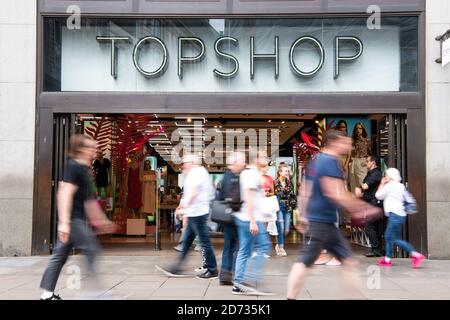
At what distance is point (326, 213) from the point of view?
19.2 feet

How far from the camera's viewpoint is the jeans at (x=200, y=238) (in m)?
8.26

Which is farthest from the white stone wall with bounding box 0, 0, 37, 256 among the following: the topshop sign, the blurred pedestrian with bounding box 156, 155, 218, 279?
the blurred pedestrian with bounding box 156, 155, 218, 279

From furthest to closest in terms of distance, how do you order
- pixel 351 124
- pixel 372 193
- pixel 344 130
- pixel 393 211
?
pixel 344 130 < pixel 351 124 < pixel 372 193 < pixel 393 211

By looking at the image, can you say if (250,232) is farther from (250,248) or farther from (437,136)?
(437,136)

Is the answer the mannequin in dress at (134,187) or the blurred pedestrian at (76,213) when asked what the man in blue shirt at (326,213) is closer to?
the blurred pedestrian at (76,213)

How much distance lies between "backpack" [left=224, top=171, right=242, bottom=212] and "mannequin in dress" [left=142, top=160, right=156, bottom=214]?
9224 mm

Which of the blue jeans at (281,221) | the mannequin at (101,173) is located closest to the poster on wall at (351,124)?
the blue jeans at (281,221)

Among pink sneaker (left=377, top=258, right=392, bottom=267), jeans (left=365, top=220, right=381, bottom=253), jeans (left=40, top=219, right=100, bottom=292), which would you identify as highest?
jeans (left=40, top=219, right=100, bottom=292)

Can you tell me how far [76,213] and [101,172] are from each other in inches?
379

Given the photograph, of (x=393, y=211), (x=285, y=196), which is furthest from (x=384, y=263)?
(x=285, y=196)

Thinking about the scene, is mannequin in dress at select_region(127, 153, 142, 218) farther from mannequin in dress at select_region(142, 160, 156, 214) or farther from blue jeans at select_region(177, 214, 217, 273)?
blue jeans at select_region(177, 214, 217, 273)

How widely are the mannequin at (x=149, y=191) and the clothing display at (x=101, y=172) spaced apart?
4.25ft

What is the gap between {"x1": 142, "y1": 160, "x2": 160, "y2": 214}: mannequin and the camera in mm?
16719

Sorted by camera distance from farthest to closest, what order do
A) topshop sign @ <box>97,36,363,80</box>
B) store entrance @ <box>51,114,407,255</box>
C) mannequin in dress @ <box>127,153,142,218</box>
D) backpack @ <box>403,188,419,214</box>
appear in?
mannequin in dress @ <box>127,153,142,218</box>
store entrance @ <box>51,114,407,255</box>
topshop sign @ <box>97,36,363,80</box>
backpack @ <box>403,188,419,214</box>
